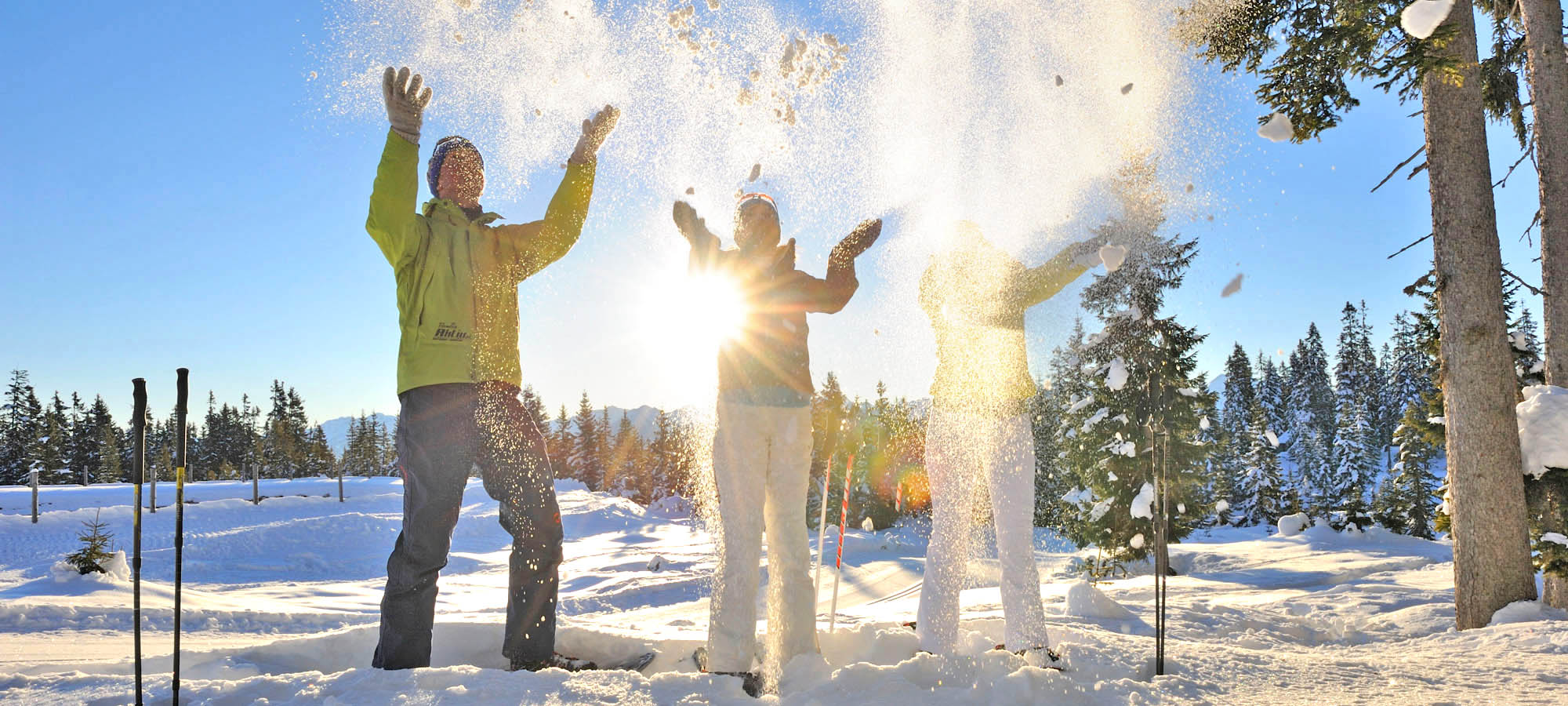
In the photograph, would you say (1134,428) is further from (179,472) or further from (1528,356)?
(179,472)

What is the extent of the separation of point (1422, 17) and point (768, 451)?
5078mm

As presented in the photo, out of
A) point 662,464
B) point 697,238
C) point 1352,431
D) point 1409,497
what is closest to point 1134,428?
point 697,238

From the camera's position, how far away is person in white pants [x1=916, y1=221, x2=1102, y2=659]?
372cm

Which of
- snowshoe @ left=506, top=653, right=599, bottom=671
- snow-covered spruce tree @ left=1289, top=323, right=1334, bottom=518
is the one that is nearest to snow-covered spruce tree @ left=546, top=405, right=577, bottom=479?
snow-covered spruce tree @ left=1289, top=323, right=1334, bottom=518

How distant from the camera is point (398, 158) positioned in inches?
127

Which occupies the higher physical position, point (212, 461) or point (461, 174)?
point (461, 174)

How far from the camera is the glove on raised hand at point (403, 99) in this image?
321 cm

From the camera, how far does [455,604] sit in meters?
11.4

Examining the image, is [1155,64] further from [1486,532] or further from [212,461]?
[212,461]

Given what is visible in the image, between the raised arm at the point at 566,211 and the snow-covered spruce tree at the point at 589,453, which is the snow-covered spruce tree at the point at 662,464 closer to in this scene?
the snow-covered spruce tree at the point at 589,453

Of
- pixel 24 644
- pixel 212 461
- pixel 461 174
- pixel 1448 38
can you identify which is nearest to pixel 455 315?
pixel 461 174

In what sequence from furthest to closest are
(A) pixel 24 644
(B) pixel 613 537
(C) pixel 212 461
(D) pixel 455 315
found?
(C) pixel 212 461
(B) pixel 613 537
(A) pixel 24 644
(D) pixel 455 315

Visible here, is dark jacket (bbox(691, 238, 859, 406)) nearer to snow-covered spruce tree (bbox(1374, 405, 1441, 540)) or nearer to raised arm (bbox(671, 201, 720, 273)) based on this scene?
raised arm (bbox(671, 201, 720, 273))

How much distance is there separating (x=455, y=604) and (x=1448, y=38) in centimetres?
1280
